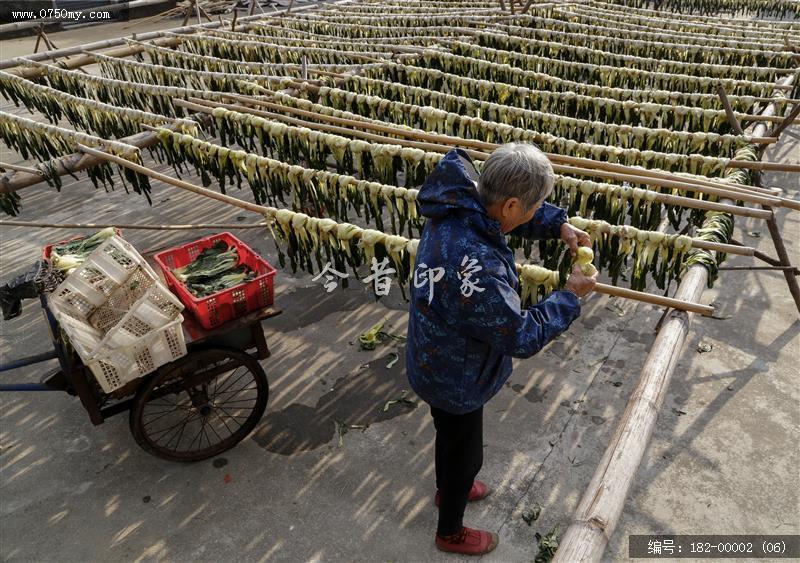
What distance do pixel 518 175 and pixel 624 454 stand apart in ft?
4.47

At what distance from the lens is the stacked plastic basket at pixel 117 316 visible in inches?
129

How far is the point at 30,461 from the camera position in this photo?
409 cm

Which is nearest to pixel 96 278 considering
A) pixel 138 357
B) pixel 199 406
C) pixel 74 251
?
pixel 138 357

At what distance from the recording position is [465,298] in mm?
2225

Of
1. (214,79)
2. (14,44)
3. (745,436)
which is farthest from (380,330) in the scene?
(14,44)

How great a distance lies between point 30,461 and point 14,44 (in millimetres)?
20037

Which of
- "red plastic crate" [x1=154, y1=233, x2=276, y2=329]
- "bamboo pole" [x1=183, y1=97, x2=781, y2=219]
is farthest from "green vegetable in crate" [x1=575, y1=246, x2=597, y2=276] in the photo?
"red plastic crate" [x1=154, y1=233, x2=276, y2=329]

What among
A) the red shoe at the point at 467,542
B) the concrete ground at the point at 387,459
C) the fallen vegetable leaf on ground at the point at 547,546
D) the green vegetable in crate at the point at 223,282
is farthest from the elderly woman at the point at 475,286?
the green vegetable in crate at the point at 223,282

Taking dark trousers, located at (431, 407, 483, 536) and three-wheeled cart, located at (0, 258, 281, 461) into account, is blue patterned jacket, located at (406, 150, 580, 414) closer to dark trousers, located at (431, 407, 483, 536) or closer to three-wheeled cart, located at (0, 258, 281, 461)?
dark trousers, located at (431, 407, 483, 536)

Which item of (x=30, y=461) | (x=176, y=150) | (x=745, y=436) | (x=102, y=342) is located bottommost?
(x=745, y=436)

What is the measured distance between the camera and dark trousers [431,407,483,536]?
281 centimetres

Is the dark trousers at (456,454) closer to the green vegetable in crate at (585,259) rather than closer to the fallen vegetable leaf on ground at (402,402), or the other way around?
the green vegetable in crate at (585,259)

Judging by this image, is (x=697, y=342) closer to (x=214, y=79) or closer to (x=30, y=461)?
(x=30, y=461)

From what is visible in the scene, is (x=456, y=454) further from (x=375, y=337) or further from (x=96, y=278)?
(x=96, y=278)
